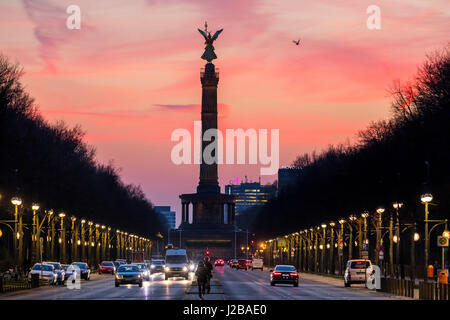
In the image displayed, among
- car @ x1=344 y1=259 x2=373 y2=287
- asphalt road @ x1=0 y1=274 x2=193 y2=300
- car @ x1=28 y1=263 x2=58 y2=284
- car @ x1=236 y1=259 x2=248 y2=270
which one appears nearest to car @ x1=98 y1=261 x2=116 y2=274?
asphalt road @ x1=0 y1=274 x2=193 y2=300

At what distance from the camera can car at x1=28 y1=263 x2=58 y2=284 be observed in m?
82.0

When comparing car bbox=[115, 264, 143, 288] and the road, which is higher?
car bbox=[115, 264, 143, 288]

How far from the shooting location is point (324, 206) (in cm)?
13212

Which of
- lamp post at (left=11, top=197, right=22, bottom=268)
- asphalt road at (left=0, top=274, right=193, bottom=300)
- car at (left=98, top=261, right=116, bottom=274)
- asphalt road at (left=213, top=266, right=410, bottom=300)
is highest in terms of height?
lamp post at (left=11, top=197, right=22, bottom=268)

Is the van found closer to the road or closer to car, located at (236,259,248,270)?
the road

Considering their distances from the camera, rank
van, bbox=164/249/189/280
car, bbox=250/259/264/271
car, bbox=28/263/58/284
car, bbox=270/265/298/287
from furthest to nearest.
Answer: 1. car, bbox=250/259/264/271
2. van, bbox=164/249/189/280
3. car, bbox=270/265/298/287
4. car, bbox=28/263/58/284

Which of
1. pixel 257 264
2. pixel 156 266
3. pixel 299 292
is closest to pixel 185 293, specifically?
pixel 299 292

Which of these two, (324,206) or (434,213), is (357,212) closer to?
(434,213)

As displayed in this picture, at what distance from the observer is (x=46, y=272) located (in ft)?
272
